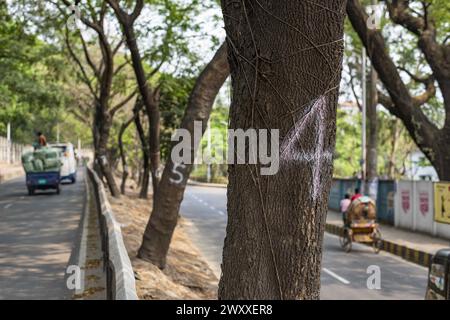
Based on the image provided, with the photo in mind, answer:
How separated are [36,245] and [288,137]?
11.3m

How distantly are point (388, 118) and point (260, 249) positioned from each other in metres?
38.1

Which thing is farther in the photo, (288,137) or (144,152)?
(144,152)

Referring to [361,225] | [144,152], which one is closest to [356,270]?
[361,225]

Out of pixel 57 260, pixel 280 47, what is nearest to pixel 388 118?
pixel 57 260

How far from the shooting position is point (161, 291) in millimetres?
8195

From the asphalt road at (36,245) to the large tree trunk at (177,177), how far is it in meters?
1.58

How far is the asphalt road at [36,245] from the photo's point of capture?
30.2ft

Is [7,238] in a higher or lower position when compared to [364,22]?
lower

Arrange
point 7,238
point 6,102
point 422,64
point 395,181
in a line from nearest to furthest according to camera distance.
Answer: point 7,238 < point 395,181 < point 6,102 < point 422,64

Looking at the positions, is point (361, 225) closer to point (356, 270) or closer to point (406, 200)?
point (356, 270)

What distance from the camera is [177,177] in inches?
378

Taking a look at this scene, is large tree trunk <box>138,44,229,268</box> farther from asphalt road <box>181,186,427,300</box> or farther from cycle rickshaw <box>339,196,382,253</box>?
cycle rickshaw <box>339,196,382,253</box>
